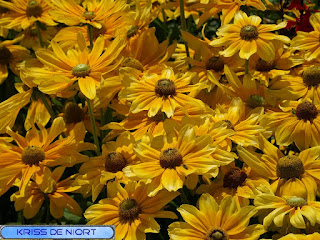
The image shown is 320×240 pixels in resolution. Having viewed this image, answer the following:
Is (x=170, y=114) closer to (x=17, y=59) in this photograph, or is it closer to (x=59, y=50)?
(x=59, y=50)

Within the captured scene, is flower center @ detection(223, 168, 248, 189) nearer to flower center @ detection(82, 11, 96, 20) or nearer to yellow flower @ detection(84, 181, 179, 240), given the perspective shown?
yellow flower @ detection(84, 181, 179, 240)

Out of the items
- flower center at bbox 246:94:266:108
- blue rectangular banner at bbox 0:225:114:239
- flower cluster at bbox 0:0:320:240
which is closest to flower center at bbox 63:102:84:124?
flower cluster at bbox 0:0:320:240

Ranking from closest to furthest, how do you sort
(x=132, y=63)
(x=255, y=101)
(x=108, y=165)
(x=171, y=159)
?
(x=171, y=159), (x=108, y=165), (x=255, y=101), (x=132, y=63)

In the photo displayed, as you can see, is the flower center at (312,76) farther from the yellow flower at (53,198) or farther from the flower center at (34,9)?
the flower center at (34,9)

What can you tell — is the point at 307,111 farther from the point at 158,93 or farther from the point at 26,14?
the point at 26,14

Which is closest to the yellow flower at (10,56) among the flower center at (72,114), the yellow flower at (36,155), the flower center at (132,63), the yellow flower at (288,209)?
the flower center at (72,114)

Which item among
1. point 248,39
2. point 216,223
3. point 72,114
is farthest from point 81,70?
point 216,223

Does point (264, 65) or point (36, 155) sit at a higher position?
point (264, 65)

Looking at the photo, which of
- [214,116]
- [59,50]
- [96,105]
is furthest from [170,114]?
[59,50]
